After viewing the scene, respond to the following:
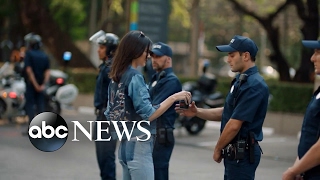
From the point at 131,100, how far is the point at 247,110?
36.5 inches

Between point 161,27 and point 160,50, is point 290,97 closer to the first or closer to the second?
point 161,27

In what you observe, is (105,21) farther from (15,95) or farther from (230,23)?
(230,23)

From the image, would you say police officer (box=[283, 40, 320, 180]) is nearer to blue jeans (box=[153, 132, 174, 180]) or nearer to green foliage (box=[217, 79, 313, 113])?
blue jeans (box=[153, 132, 174, 180])

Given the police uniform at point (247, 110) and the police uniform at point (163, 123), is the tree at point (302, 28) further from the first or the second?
the police uniform at point (247, 110)

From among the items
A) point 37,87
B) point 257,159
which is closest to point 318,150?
point 257,159

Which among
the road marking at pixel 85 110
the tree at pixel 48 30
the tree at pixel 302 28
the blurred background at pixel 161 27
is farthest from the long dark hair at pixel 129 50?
the tree at pixel 48 30

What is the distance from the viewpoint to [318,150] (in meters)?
4.42

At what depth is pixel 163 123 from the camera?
24.1ft

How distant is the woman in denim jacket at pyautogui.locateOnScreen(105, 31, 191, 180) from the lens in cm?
581

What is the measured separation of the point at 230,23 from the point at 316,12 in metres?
32.5

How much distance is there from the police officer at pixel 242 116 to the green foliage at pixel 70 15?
69.4 ft

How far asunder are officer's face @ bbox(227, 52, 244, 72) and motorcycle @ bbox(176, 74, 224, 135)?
976 cm

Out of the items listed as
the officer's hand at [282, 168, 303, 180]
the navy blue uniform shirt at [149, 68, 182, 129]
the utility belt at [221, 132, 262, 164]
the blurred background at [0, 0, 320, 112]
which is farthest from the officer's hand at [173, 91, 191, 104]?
the blurred background at [0, 0, 320, 112]

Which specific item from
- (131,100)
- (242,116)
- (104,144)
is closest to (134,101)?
(131,100)
